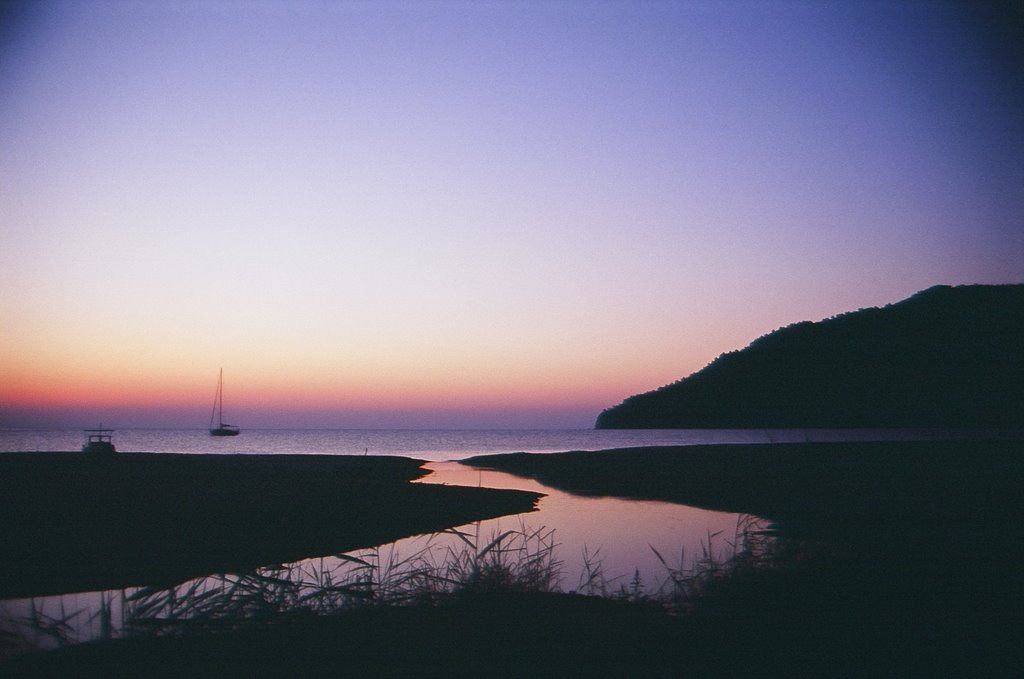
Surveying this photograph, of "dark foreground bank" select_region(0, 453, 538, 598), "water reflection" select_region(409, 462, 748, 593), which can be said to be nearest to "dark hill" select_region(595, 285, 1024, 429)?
"water reflection" select_region(409, 462, 748, 593)

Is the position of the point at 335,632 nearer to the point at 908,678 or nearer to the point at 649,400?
the point at 908,678

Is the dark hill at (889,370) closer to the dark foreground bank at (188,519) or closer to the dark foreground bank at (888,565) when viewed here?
the dark foreground bank at (888,565)

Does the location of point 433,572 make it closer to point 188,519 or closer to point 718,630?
point 718,630

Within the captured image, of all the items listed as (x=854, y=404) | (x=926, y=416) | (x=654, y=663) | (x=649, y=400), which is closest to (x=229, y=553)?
(x=654, y=663)

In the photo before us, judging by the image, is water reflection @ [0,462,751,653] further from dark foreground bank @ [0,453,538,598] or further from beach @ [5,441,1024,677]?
dark foreground bank @ [0,453,538,598]

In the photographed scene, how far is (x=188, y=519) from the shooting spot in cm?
1919

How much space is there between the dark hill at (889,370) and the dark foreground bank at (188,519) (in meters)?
89.6

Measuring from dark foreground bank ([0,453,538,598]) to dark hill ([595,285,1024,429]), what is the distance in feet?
294

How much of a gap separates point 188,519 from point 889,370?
384 feet

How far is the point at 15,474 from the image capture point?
104ft

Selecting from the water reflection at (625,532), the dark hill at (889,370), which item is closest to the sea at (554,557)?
the water reflection at (625,532)

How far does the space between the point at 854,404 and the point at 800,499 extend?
107 m

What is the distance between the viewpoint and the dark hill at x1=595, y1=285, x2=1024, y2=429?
92.2m

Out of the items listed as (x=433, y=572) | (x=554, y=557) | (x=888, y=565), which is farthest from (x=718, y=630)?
(x=554, y=557)
